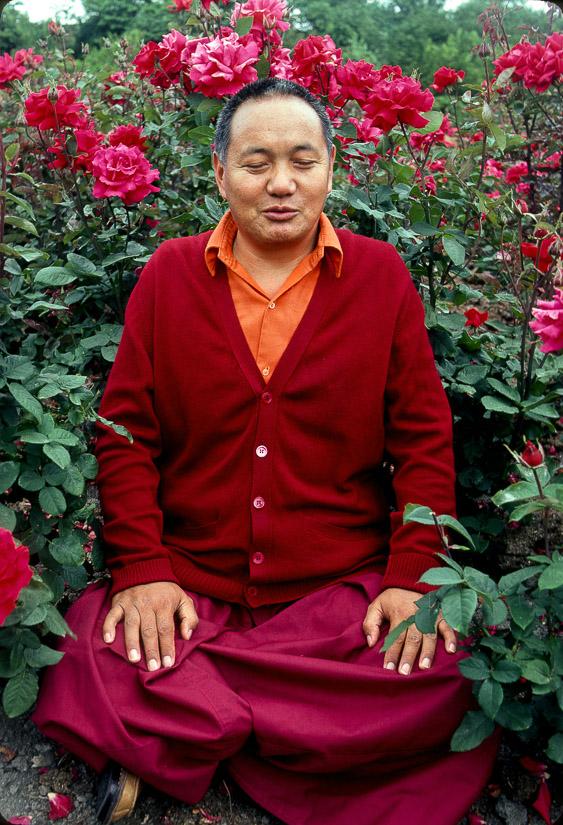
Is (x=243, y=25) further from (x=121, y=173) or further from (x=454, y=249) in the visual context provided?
(x=454, y=249)

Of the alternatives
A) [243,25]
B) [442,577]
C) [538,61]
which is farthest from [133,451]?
[538,61]

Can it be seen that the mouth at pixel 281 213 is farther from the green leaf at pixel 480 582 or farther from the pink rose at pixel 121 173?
the green leaf at pixel 480 582

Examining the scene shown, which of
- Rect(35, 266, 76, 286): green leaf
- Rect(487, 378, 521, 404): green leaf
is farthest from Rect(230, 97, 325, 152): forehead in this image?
Rect(487, 378, 521, 404): green leaf

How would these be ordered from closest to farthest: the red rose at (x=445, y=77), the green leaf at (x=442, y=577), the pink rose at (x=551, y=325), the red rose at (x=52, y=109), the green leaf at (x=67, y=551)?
the pink rose at (x=551, y=325)
the green leaf at (x=442, y=577)
the green leaf at (x=67, y=551)
the red rose at (x=52, y=109)
the red rose at (x=445, y=77)

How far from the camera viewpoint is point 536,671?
176 cm

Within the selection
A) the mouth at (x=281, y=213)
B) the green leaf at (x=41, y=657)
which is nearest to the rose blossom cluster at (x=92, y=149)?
the mouth at (x=281, y=213)

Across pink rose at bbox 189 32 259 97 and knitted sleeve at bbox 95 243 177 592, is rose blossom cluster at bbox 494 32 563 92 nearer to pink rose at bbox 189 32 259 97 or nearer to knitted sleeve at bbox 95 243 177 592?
pink rose at bbox 189 32 259 97

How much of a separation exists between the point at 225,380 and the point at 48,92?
985mm

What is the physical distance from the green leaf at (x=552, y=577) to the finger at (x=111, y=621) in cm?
95

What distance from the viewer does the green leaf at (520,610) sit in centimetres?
179

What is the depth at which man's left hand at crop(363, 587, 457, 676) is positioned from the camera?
1.98 m

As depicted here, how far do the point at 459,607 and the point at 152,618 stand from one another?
0.72 m

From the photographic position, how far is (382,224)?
2539mm

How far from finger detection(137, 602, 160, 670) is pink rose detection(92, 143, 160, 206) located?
1070mm
